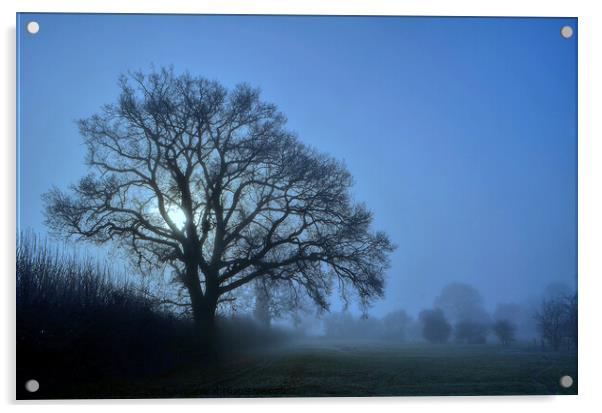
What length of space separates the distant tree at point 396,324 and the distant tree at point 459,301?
268 mm

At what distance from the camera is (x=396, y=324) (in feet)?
20.0

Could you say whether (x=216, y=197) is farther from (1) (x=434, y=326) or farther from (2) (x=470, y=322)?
(2) (x=470, y=322)

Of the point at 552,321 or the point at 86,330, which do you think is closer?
the point at 86,330

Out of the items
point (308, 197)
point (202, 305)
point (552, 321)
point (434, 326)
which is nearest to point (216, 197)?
point (308, 197)

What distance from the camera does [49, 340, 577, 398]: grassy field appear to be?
5867mm

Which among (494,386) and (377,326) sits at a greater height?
(377,326)

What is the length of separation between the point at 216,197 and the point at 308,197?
733 mm

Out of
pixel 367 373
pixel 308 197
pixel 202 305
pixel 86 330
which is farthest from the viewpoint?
pixel 308 197

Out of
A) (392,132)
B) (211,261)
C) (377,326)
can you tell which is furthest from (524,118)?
(211,261)

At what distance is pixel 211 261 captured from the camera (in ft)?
19.9

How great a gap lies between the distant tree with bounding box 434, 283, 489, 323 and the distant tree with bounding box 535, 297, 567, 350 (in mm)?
485

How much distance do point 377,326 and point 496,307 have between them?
3.12ft
